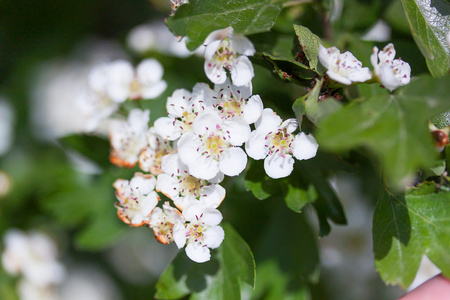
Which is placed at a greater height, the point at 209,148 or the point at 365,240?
the point at 209,148

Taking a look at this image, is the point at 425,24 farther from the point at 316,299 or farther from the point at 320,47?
the point at 316,299

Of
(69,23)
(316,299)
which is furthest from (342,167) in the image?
(69,23)

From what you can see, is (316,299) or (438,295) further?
(316,299)

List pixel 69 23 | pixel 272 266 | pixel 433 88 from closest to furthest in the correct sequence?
pixel 433 88 < pixel 272 266 < pixel 69 23

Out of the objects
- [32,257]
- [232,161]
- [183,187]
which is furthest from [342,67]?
[32,257]

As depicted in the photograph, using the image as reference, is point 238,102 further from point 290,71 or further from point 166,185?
point 166,185

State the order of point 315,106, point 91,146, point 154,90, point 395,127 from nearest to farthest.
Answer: point 395,127 → point 315,106 → point 154,90 → point 91,146

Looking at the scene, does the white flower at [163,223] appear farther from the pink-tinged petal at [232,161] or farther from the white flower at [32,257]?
the white flower at [32,257]

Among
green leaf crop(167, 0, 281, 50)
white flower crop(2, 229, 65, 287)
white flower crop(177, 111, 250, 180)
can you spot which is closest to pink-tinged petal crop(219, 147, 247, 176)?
white flower crop(177, 111, 250, 180)
